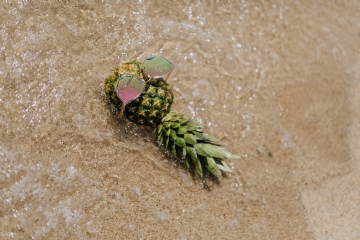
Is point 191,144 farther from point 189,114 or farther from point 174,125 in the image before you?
point 189,114

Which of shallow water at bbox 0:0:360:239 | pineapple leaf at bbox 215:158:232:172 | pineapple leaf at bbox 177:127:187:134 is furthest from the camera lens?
pineapple leaf at bbox 215:158:232:172

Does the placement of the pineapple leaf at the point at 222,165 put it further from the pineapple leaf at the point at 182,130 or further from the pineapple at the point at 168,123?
the pineapple leaf at the point at 182,130

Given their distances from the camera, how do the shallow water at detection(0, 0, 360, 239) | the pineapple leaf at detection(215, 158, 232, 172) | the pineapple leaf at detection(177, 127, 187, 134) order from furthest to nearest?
1. the pineapple leaf at detection(215, 158, 232, 172)
2. the pineapple leaf at detection(177, 127, 187, 134)
3. the shallow water at detection(0, 0, 360, 239)

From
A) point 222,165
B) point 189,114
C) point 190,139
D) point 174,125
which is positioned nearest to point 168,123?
point 174,125

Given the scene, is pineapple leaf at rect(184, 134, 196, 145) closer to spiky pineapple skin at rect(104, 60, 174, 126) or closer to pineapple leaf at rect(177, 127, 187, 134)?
pineapple leaf at rect(177, 127, 187, 134)

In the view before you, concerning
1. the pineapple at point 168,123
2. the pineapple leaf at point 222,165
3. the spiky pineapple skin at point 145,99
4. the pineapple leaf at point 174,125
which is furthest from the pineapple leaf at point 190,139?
the pineapple leaf at point 222,165

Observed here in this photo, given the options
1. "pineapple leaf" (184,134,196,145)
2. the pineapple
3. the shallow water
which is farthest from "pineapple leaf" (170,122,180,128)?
the shallow water
